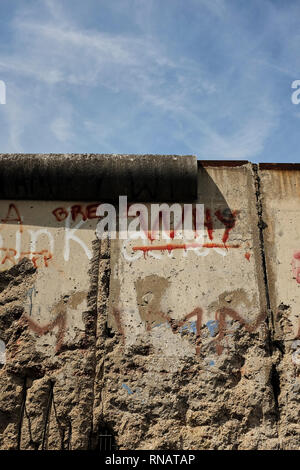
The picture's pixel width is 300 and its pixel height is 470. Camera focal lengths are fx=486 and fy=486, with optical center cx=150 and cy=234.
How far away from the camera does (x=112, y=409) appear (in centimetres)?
309

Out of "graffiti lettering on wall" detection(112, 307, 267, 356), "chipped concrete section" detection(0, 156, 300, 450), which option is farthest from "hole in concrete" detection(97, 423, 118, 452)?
"graffiti lettering on wall" detection(112, 307, 267, 356)

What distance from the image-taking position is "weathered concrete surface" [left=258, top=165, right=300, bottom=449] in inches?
123

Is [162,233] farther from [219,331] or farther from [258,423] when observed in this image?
[258,423]

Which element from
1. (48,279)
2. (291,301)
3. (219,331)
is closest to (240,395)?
(219,331)

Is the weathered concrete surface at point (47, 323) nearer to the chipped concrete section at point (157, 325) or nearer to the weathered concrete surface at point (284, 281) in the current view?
the chipped concrete section at point (157, 325)

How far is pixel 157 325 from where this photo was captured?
3268 millimetres

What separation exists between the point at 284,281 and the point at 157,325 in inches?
37.2

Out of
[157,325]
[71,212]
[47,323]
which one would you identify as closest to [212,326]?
[157,325]

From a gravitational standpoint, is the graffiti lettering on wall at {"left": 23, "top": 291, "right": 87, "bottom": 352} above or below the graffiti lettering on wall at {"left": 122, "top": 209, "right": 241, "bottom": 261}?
below

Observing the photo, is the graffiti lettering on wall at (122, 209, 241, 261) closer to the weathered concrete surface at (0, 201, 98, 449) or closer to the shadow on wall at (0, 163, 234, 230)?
the shadow on wall at (0, 163, 234, 230)

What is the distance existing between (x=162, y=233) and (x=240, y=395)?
1.22m

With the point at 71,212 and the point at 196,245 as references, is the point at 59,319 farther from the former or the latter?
the point at 196,245

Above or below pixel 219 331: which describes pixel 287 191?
above
